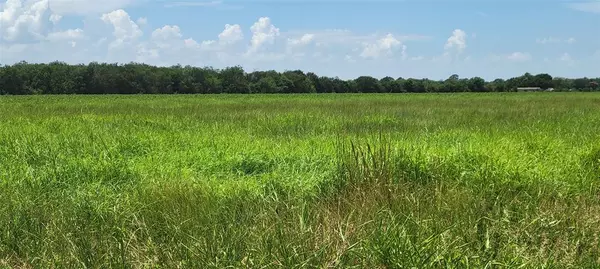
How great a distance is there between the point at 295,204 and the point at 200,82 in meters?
83.0

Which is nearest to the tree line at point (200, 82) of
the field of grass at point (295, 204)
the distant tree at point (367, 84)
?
the distant tree at point (367, 84)

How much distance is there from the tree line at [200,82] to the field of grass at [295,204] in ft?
238

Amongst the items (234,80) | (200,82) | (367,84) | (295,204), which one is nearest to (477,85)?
(367,84)

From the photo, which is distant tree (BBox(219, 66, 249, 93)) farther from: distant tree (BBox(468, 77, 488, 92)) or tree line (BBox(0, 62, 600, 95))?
distant tree (BBox(468, 77, 488, 92))

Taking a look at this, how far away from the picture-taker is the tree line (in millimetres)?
73188

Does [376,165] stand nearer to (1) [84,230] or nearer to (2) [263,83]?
(1) [84,230]

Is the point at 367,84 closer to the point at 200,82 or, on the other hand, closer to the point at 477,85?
the point at 477,85

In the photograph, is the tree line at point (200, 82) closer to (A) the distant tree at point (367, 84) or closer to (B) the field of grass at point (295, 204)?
(A) the distant tree at point (367, 84)

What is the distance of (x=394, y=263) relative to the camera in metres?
Answer: 3.36

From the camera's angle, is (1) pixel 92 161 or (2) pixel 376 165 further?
(1) pixel 92 161

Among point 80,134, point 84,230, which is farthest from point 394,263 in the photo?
point 80,134

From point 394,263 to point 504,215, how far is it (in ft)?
6.15

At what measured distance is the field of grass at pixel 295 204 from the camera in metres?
3.69

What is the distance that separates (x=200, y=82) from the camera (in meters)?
85.6
